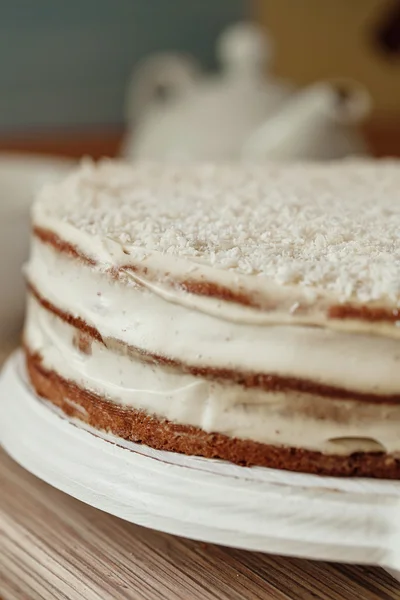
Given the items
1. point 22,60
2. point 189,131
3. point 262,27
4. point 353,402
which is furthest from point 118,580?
point 262,27

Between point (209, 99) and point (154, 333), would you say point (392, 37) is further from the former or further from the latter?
point (154, 333)

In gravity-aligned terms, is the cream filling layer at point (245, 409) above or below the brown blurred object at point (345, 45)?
below

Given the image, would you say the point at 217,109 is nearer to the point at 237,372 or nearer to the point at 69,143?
the point at 69,143

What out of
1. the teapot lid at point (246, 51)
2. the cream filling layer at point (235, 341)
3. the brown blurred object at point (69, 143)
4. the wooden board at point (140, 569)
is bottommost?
the brown blurred object at point (69, 143)

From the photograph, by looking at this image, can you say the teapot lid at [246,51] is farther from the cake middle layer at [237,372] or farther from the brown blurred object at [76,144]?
the cake middle layer at [237,372]

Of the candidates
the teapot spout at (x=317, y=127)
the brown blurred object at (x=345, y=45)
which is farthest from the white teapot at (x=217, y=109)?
the brown blurred object at (x=345, y=45)

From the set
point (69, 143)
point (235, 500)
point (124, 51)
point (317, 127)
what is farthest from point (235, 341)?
point (124, 51)

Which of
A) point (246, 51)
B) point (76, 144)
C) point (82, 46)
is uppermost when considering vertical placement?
point (246, 51)
